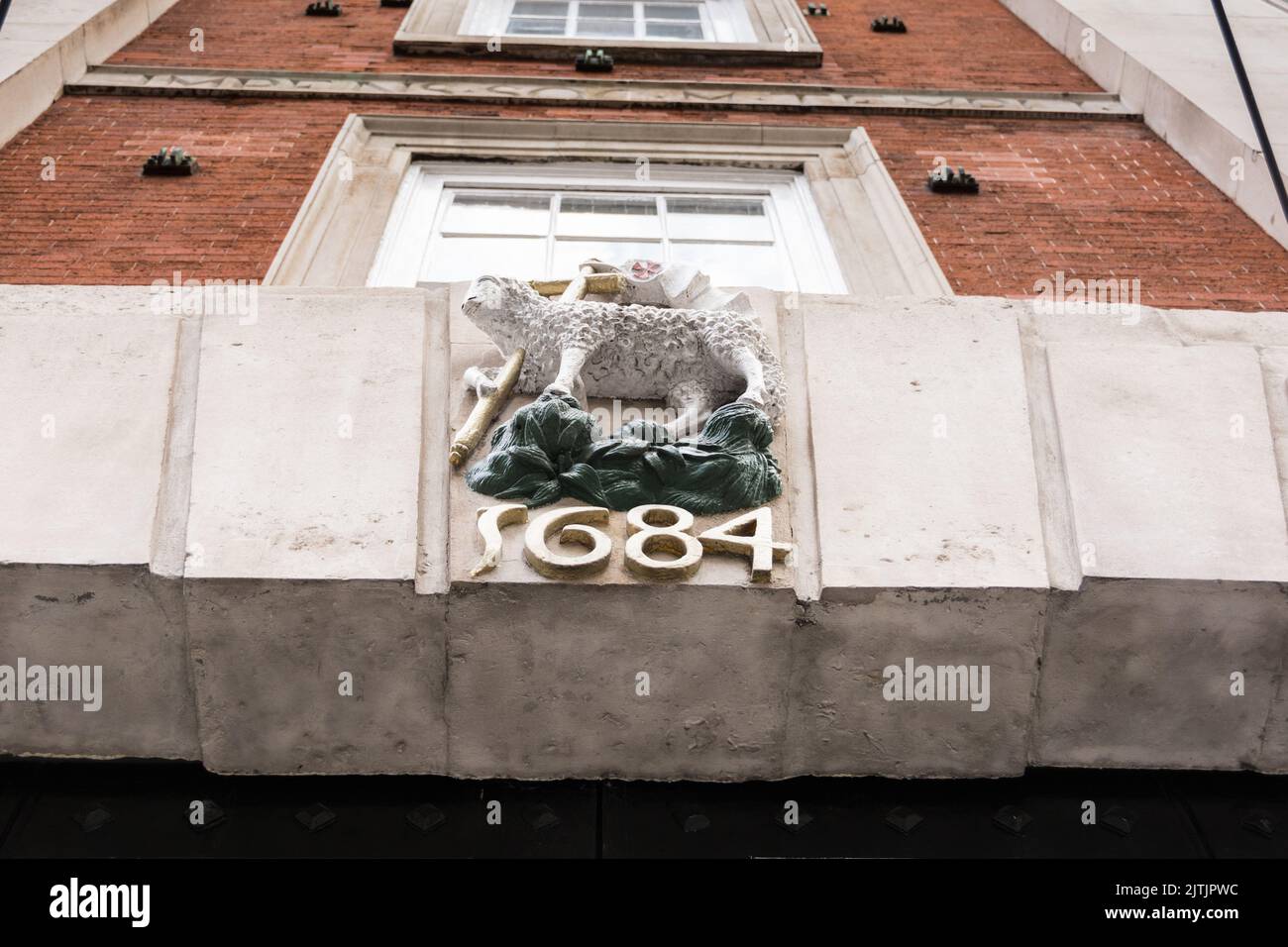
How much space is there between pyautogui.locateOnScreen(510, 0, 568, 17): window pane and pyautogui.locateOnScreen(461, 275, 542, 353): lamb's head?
7.60 metres

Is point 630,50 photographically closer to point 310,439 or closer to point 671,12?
point 671,12

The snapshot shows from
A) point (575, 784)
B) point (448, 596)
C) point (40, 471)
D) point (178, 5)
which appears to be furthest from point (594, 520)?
point (178, 5)

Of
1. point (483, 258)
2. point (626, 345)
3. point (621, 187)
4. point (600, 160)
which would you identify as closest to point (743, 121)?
point (600, 160)

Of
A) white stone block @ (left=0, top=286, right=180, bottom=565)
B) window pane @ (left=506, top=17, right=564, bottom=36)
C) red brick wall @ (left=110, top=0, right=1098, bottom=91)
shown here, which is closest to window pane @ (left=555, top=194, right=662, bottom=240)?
red brick wall @ (left=110, top=0, right=1098, bottom=91)

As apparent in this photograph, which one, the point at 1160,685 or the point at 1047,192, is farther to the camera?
the point at 1047,192

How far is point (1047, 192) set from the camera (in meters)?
7.91

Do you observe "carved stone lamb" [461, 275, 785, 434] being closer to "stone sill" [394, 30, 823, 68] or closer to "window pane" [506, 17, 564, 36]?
"stone sill" [394, 30, 823, 68]

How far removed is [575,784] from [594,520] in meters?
0.94

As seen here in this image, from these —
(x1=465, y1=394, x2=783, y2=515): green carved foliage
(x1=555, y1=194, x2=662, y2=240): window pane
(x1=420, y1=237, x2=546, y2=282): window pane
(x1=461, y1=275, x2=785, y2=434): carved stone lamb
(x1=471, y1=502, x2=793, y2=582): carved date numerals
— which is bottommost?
(x1=420, y1=237, x2=546, y2=282): window pane

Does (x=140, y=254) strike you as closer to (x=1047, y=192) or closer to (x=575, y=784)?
(x=575, y=784)

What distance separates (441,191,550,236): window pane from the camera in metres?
7.73

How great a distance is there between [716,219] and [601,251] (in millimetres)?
979
